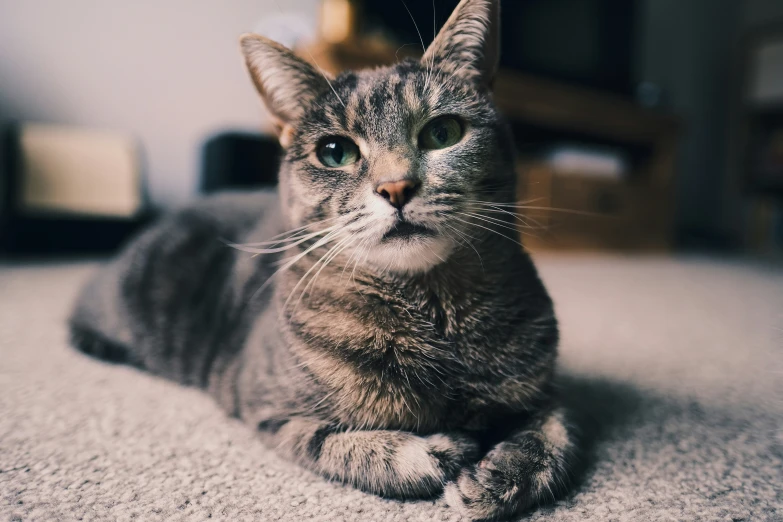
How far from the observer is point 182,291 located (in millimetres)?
935

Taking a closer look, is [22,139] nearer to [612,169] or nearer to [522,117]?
[522,117]

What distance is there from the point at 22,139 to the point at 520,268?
2.31 m

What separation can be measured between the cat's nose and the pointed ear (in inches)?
8.1

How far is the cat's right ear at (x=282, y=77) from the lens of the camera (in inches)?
26.2

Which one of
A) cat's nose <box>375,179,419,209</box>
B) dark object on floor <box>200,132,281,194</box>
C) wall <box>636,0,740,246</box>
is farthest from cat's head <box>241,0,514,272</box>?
wall <box>636,0,740,246</box>

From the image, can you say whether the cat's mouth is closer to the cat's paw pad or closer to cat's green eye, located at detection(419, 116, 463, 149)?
cat's green eye, located at detection(419, 116, 463, 149)

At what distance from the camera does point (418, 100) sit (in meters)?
0.61

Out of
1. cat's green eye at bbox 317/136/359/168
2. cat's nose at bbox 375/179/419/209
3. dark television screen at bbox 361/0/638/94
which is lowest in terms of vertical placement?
cat's nose at bbox 375/179/419/209

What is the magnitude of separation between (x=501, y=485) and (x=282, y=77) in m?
0.56

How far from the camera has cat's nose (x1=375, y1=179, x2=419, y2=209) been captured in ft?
1.76

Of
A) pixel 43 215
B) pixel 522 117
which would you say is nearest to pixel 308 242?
pixel 43 215

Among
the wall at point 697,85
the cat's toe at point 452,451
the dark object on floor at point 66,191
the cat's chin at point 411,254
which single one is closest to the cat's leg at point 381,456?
the cat's toe at point 452,451

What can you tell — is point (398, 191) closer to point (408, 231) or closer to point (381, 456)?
point (408, 231)

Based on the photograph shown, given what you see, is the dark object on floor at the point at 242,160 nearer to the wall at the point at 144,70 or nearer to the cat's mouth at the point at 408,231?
the wall at the point at 144,70
